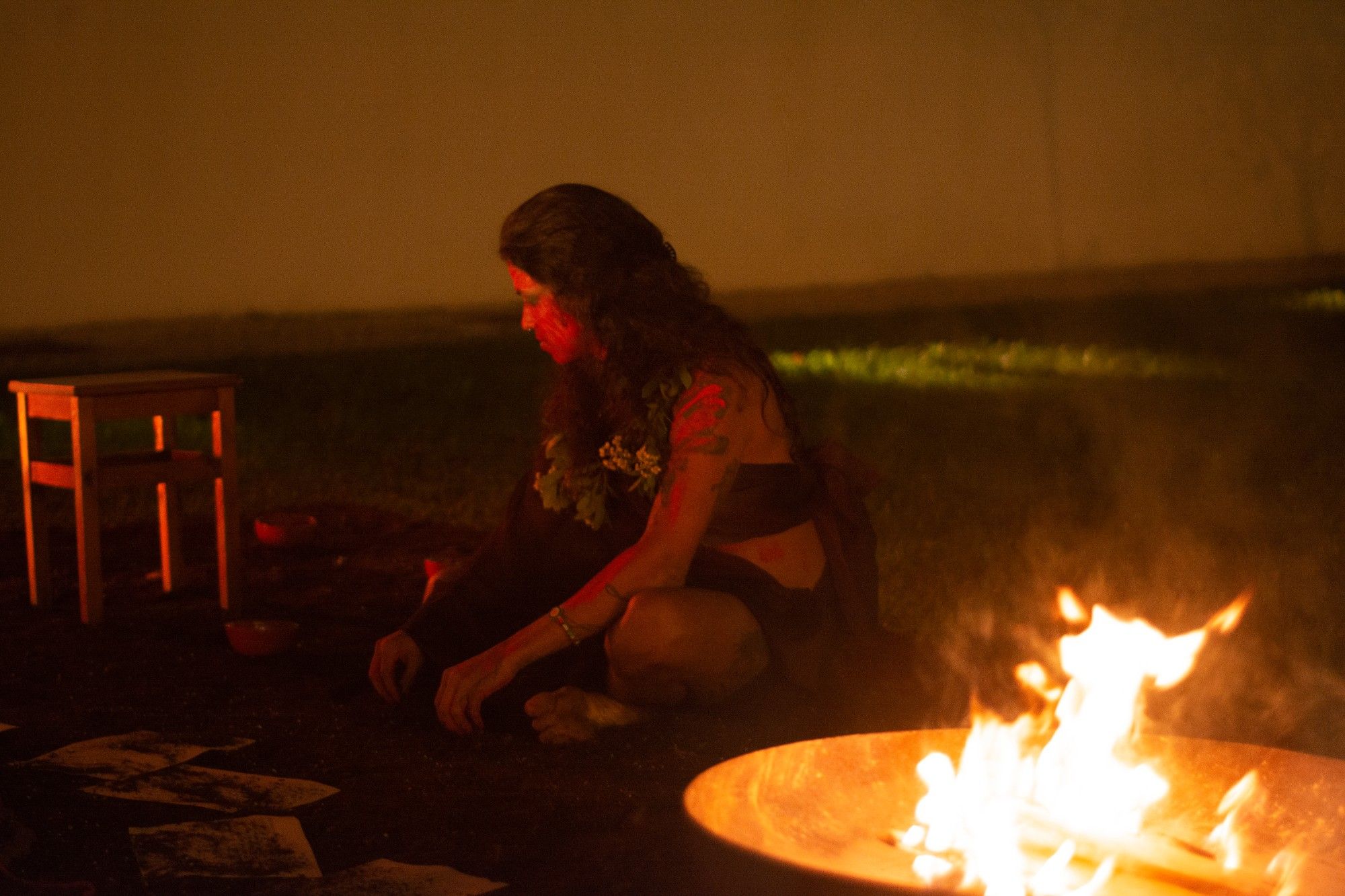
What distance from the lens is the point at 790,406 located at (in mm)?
3602

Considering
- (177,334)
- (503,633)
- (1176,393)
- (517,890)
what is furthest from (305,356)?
(517,890)

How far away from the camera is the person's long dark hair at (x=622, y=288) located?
11.1 ft

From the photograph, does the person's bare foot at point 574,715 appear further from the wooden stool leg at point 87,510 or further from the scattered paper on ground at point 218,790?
the wooden stool leg at point 87,510

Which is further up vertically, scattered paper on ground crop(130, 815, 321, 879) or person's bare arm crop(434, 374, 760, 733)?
person's bare arm crop(434, 374, 760, 733)

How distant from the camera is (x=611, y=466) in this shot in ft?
11.8

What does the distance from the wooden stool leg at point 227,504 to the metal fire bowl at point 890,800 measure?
3.12m

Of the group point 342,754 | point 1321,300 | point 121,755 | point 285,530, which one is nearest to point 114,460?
point 285,530

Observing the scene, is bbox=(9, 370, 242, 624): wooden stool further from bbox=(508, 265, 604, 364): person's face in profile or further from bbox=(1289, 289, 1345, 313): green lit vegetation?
bbox=(1289, 289, 1345, 313): green lit vegetation

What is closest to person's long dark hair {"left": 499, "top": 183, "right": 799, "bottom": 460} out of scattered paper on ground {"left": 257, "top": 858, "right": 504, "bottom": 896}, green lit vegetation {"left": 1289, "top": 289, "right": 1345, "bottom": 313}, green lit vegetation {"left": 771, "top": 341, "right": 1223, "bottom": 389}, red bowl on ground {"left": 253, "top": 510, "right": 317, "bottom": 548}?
scattered paper on ground {"left": 257, "top": 858, "right": 504, "bottom": 896}

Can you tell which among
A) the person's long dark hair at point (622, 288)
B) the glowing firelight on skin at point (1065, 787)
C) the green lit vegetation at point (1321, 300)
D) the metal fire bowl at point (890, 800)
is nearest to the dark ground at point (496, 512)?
the metal fire bowl at point (890, 800)

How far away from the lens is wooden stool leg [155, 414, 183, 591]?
5.10 meters

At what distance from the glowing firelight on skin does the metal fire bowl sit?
5 centimetres

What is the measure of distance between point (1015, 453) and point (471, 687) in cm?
521

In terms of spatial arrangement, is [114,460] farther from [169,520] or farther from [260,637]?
[260,637]
